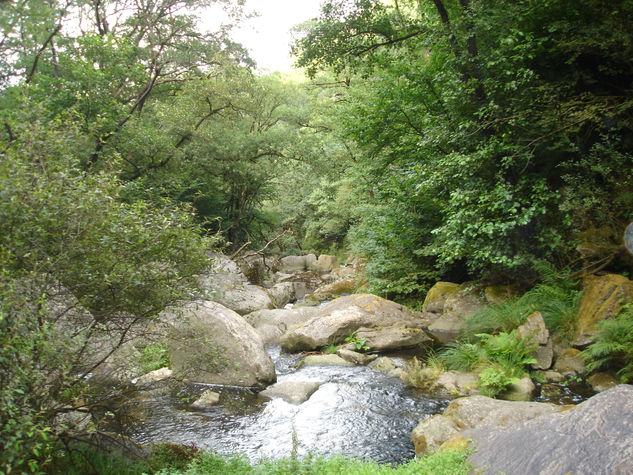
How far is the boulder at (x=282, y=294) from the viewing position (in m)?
16.6

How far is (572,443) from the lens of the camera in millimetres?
3258

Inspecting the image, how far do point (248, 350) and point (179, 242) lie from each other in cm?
410

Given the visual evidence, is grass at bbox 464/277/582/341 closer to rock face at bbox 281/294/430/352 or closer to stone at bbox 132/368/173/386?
rock face at bbox 281/294/430/352

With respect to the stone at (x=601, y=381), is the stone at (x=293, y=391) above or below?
above

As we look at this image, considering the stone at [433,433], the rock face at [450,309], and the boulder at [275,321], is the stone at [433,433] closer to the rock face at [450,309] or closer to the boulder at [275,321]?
the rock face at [450,309]

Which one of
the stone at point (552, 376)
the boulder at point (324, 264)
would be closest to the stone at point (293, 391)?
the stone at point (552, 376)

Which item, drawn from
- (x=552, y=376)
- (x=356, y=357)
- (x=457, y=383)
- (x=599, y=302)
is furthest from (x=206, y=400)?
(x=599, y=302)

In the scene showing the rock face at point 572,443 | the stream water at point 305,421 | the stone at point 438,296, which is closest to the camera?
the rock face at point 572,443

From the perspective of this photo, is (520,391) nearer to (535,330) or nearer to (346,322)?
(535,330)

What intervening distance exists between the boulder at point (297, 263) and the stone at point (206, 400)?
70.0 feet

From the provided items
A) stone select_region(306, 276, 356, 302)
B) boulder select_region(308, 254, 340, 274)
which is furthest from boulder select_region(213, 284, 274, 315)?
boulder select_region(308, 254, 340, 274)

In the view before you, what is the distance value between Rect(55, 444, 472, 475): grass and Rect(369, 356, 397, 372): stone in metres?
4.47

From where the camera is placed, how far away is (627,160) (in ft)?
27.2

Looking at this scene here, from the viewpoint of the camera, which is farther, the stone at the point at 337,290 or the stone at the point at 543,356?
the stone at the point at 337,290
